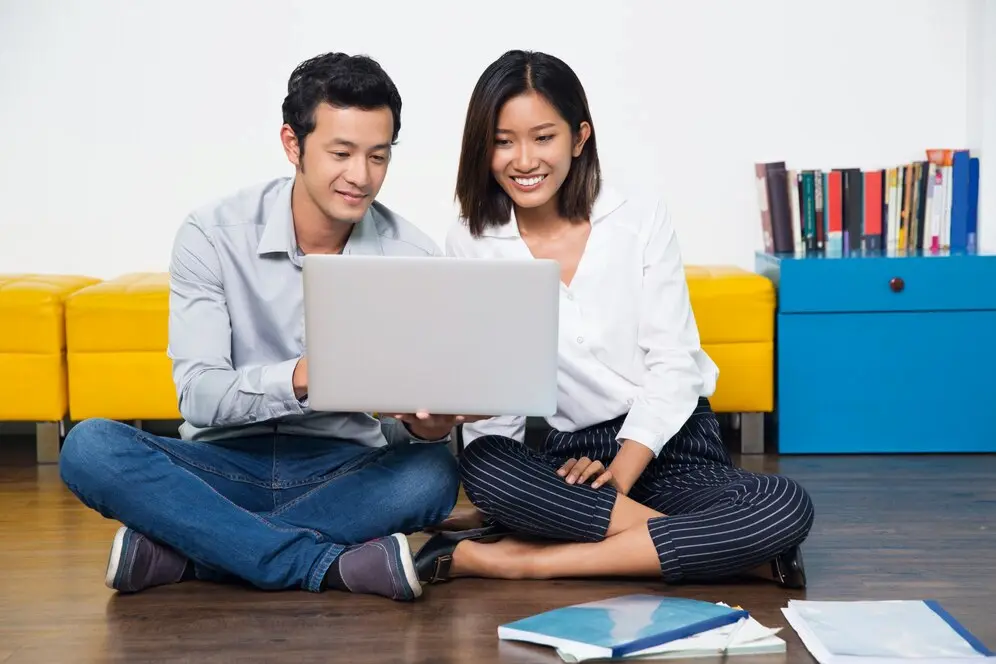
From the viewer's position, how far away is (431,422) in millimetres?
2090

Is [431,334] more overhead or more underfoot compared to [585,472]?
more overhead

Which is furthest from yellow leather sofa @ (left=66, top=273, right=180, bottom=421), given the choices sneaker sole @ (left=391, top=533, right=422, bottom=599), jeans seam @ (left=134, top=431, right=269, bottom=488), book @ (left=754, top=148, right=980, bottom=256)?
book @ (left=754, top=148, right=980, bottom=256)

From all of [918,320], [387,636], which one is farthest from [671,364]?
[918,320]

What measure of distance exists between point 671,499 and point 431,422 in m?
0.54

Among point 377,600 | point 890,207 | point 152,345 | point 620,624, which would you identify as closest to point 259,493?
point 377,600

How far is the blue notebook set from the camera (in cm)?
187

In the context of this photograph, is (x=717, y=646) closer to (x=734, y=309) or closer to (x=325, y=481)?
(x=325, y=481)

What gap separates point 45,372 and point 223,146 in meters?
0.95

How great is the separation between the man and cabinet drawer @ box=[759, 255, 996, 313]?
144 centimetres

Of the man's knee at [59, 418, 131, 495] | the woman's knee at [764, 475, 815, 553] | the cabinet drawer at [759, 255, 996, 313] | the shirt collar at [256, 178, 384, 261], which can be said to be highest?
the shirt collar at [256, 178, 384, 261]

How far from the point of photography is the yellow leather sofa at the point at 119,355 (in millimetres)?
3402

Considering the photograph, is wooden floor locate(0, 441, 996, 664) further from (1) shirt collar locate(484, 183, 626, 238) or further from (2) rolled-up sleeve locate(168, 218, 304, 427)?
(1) shirt collar locate(484, 183, 626, 238)

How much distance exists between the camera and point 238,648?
194 centimetres

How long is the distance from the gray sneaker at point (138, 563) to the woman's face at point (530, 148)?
0.92 meters
